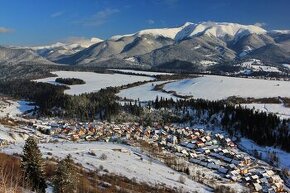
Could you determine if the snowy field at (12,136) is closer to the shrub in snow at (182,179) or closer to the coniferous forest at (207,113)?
the shrub in snow at (182,179)

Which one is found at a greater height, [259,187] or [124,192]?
[124,192]

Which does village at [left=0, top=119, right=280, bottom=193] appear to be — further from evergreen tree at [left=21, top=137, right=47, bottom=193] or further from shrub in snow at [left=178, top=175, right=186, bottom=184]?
evergreen tree at [left=21, top=137, right=47, bottom=193]

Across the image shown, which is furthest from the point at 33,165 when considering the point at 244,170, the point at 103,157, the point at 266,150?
the point at 266,150

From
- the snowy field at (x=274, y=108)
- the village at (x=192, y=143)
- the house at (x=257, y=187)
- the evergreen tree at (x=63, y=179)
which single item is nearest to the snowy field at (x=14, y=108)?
the village at (x=192, y=143)

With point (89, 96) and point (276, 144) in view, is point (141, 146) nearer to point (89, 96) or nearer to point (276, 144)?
point (276, 144)

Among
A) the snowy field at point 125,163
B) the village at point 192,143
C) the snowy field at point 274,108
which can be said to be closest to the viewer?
the snowy field at point 125,163

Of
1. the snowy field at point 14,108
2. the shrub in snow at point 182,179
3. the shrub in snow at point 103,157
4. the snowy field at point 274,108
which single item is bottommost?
the snowy field at point 14,108

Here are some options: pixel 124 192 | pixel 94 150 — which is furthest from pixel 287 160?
pixel 124 192
